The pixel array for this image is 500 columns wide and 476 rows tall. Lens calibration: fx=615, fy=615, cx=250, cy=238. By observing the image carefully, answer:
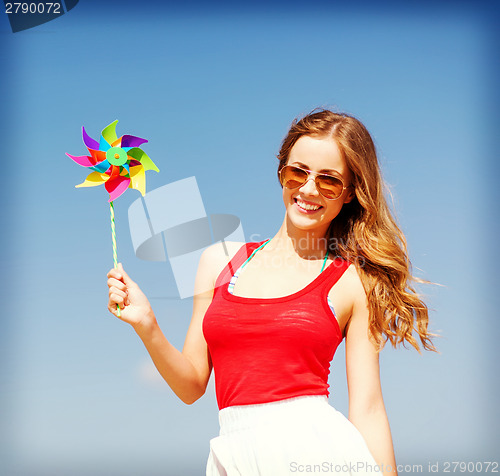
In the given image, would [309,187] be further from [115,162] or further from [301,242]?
[115,162]

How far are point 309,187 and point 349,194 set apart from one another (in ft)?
0.93

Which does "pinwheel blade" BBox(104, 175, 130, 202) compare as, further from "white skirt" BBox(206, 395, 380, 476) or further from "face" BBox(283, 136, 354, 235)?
"white skirt" BBox(206, 395, 380, 476)

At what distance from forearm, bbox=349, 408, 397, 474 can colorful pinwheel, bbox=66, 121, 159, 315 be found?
1.28 meters

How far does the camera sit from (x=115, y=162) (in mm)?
2666

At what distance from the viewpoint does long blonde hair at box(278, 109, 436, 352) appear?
2674 mm

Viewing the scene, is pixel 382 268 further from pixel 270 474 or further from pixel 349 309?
pixel 270 474

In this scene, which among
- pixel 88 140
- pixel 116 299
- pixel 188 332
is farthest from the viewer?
pixel 188 332

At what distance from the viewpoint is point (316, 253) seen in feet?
9.35

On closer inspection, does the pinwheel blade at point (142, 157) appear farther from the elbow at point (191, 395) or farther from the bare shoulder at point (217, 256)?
the elbow at point (191, 395)

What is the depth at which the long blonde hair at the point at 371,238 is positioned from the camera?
267 centimetres

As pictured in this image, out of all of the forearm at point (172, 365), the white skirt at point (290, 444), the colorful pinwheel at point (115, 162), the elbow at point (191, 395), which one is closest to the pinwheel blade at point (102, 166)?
the colorful pinwheel at point (115, 162)

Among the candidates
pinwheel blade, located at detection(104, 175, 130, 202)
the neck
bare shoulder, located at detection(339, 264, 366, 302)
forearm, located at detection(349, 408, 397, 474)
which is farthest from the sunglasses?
forearm, located at detection(349, 408, 397, 474)

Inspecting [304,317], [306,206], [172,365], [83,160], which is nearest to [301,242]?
[306,206]

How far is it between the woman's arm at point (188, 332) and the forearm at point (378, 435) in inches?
26.8
